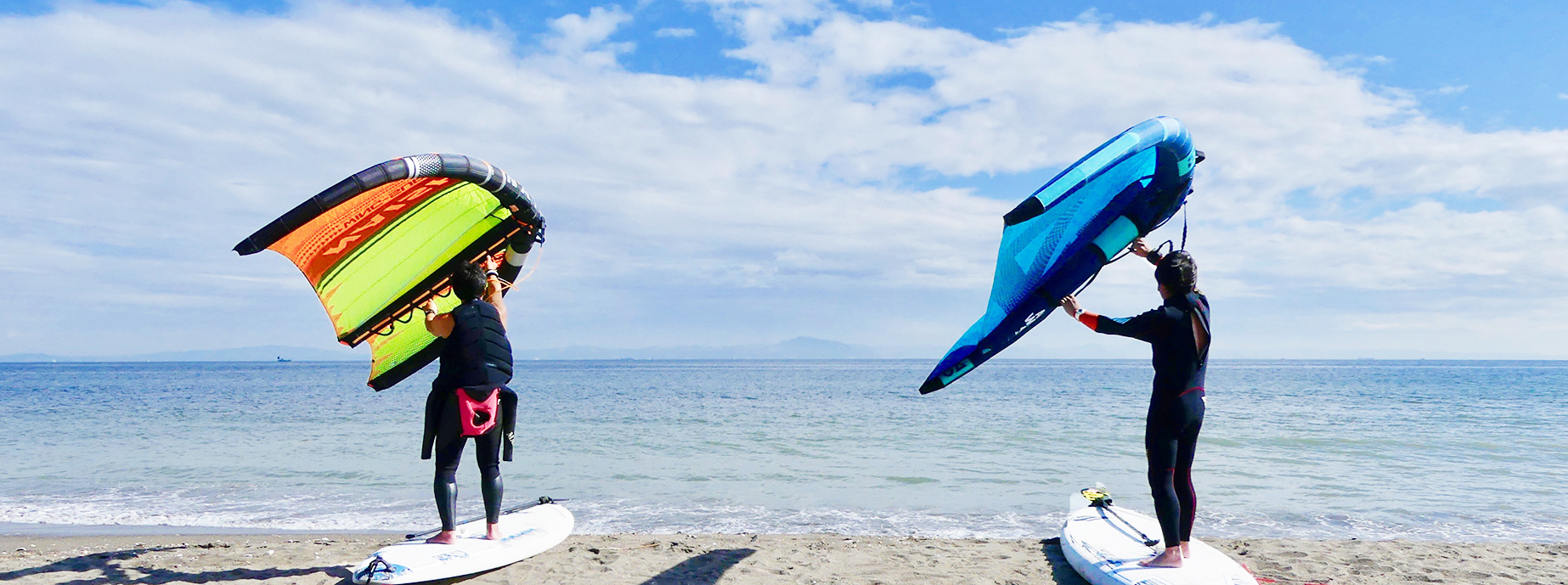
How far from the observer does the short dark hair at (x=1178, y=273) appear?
418 centimetres

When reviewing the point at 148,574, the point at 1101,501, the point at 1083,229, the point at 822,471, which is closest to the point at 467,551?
the point at 148,574

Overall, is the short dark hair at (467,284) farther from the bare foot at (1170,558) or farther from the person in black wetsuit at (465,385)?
the bare foot at (1170,558)

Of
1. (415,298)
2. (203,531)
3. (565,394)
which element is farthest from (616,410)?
(415,298)

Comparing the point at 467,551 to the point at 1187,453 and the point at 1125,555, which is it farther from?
the point at 1187,453

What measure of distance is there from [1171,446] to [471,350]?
12.2ft

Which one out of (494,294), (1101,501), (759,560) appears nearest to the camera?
(494,294)

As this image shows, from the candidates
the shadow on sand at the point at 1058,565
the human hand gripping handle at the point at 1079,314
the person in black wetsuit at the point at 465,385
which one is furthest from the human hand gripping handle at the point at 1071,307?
the person in black wetsuit at the point at 465,385

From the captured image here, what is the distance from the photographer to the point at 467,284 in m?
4.73

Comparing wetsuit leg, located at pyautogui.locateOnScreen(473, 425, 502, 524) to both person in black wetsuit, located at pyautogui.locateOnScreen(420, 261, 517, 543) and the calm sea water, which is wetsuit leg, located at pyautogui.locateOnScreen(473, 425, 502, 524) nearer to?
person in black wetsuit, located at pyautogui.locateOnScreen(420, 261, 517, 543)

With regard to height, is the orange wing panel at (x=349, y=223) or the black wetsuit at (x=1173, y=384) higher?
the orange wing panel at (x=349, y=223)

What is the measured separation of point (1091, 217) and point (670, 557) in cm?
350

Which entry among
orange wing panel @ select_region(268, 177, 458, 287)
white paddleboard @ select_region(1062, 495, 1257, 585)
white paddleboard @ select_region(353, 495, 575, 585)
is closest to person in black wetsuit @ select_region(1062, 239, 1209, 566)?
white paddleboard @ select_region(1062, 495, 1257, 585)

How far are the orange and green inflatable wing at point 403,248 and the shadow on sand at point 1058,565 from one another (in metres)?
4.08

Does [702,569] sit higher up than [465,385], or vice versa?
[465,385]
